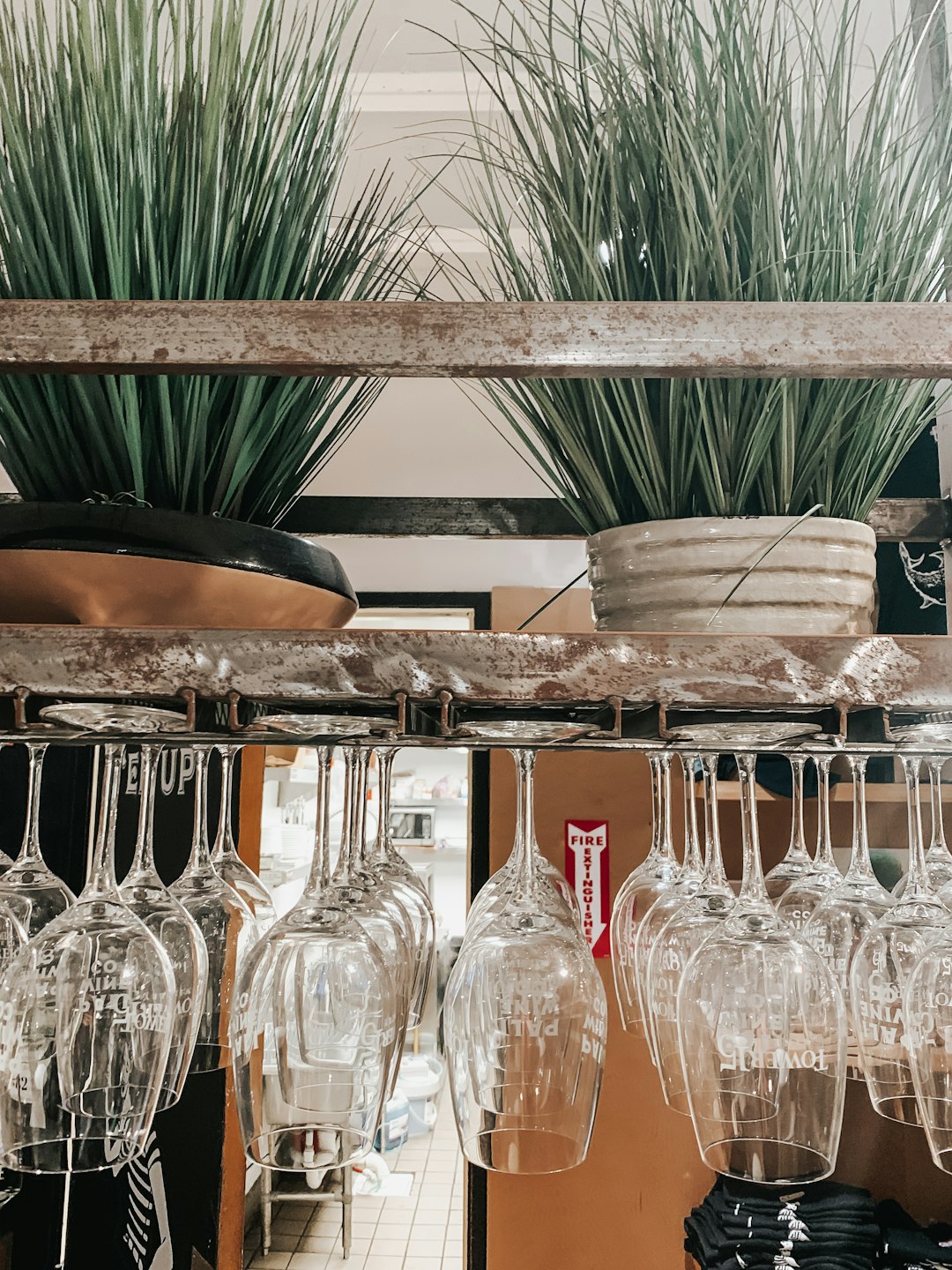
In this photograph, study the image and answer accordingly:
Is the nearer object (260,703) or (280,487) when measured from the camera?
(260,703)

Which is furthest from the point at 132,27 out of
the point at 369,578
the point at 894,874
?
the point at 369,578

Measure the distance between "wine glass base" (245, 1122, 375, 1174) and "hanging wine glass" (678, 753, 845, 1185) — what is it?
0.69ft

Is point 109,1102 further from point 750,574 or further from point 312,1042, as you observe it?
point 750,574

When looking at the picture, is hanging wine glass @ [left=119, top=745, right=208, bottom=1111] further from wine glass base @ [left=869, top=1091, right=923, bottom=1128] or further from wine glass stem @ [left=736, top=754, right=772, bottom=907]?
wine glass base @ [left=869, top=1091, right=923, bottom=1128]

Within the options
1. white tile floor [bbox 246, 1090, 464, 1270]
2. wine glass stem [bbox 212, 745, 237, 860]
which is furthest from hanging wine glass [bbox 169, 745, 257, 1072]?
white tile floor [bbox 246, 1090, 464, 1270]

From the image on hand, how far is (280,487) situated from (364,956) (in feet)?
1.07

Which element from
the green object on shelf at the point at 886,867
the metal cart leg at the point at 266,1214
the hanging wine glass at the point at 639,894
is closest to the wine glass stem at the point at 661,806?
the hanging wine glass at the point at 639,894

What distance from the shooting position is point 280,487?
0.66 meters

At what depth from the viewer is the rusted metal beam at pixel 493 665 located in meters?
0.41

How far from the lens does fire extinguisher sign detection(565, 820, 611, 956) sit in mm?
2541

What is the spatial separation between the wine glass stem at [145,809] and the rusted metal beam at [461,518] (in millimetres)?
281

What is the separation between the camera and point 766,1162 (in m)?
0.58

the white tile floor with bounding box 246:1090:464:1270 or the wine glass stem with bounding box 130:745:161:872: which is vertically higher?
the wine glass stem with bounding box 130:745:161:872

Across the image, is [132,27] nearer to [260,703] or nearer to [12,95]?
[12,95]
